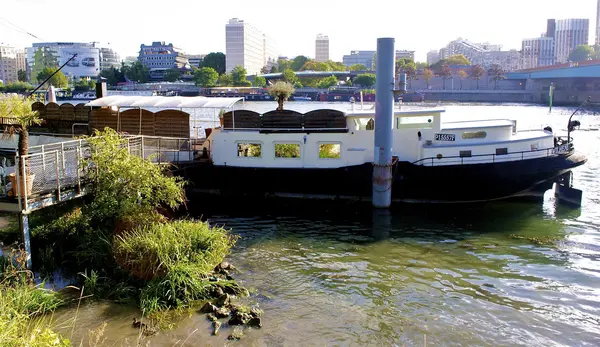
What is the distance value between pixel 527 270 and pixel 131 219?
10.2 m

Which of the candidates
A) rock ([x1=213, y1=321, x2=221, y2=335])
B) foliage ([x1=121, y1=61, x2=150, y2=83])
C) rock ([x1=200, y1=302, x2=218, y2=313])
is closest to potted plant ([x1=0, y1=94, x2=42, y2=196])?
rock ([x1=200, y1=302, x2=218, y2=313])

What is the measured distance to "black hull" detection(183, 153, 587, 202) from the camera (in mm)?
19969

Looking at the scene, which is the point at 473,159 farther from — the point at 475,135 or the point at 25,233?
the point at 25,233

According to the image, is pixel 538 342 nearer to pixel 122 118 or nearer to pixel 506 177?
pixel 506 177

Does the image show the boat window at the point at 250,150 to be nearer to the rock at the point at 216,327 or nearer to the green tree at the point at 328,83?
the rock at the point at 216,327

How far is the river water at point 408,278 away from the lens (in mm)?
10250

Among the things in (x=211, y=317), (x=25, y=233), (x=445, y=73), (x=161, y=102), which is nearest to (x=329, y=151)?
(x=161, y=102)

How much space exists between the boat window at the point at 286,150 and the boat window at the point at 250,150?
2.50 ft

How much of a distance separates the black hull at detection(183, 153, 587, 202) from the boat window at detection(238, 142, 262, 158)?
79cm

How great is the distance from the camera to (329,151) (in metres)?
21.3

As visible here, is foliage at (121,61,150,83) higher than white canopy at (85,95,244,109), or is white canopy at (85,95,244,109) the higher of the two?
foliage at (121,61,150,83)

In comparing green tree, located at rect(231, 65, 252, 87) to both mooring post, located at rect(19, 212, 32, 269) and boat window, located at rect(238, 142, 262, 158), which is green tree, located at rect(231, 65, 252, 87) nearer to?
boat window, located at rect(238, 142, 262, 158)

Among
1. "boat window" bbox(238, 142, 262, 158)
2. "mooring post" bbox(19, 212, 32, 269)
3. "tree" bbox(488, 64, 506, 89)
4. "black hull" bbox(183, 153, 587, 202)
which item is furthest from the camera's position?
"tree" bbox(488, 64, 506, 89)

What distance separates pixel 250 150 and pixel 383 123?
19.1 ft
